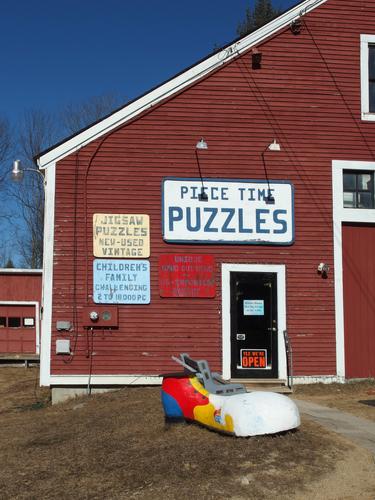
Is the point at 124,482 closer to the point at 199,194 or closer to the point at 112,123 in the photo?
the point at 199,194

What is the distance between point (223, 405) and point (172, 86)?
8.01m

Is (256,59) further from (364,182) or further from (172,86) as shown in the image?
(364,182)

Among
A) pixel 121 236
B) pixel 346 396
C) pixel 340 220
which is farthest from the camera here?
pixel 340 220

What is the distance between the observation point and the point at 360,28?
45.9 ft

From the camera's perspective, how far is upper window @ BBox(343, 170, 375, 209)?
45.2 ft

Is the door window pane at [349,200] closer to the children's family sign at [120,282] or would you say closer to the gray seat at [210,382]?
the children's family sign at [120,282]

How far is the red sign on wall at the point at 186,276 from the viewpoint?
12867mm

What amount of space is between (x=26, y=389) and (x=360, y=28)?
1324 cm

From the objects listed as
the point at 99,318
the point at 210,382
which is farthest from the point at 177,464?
the point at 99,318

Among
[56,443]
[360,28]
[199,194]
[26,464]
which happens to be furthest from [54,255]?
[360,28]

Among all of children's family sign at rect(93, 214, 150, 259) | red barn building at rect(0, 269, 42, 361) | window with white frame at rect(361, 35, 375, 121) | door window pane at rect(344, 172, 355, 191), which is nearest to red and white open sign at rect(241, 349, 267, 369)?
children's family sign at rect(93, 214, 150, 259)

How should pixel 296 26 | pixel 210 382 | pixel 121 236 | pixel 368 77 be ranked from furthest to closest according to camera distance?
pixel 368 77
pixel 296 26
pixel 121 236
pixel 210 382

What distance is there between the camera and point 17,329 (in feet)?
96.5

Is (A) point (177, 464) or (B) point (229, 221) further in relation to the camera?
(B) point (229, 221)
